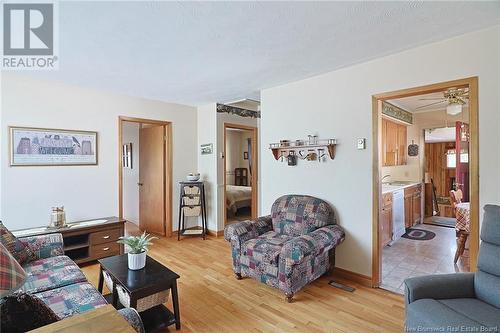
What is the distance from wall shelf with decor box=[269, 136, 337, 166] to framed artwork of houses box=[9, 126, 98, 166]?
2.54 metres

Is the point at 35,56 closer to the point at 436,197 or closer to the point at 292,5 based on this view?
the point at 292,5

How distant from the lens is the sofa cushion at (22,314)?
0.92m

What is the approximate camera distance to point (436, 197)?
6016 millimetres

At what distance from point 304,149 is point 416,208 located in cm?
335

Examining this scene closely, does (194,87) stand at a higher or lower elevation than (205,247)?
higher

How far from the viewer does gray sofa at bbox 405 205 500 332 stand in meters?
1.42

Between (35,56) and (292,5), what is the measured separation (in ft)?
8.40

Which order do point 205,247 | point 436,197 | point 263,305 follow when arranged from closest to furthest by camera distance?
point 263,305, point 205,247, point 436,197

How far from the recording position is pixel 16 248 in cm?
222

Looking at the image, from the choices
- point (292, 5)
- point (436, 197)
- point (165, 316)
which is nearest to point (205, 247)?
point (165, 316)

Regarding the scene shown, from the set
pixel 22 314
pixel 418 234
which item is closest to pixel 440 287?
pixel 22 314

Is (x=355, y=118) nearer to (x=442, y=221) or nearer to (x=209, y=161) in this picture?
(x=209, y=161)

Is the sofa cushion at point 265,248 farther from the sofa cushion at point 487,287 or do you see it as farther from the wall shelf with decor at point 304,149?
the sofa cushion at point 487,287

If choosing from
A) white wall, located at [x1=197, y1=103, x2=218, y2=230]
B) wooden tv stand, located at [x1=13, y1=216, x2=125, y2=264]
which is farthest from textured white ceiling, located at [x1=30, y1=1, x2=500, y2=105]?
wooden tv stand, located at [x1=13, y1=216, x2=125, y2=264]
